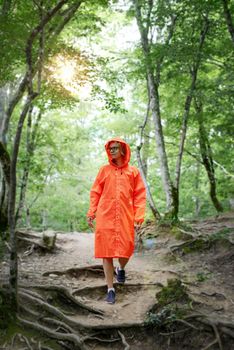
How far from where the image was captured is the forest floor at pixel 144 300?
14.3 ft

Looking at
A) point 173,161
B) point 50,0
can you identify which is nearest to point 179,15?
point 50,0

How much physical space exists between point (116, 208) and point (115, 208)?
2cm

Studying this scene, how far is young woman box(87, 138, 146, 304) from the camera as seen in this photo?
5.51 meters

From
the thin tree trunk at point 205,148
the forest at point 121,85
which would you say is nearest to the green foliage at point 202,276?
the forest at point 121,85

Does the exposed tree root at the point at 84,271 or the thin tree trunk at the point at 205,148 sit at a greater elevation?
the thin tree trunk at the point at 205,148

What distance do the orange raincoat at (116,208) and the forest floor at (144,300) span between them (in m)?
0.86

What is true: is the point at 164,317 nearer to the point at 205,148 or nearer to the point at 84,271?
the point at 84,271

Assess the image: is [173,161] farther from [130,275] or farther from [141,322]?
[141,322]

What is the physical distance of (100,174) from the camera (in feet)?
19.0

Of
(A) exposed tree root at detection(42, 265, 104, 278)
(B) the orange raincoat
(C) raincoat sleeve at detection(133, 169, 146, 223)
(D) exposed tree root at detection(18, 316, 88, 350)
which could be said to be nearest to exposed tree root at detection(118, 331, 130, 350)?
(D) exposed tree root at detection(18, 316, 88, 350)

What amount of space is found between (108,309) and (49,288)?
3.07ft

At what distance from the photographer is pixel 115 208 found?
5.59 metres

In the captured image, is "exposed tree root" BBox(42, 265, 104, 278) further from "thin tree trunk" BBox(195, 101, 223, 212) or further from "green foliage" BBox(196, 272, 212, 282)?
"thin tree trunk" BBox(195, 101, 223, 212)

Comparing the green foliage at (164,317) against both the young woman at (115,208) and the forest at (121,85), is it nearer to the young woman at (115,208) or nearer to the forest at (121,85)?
the forest at (121,85)
